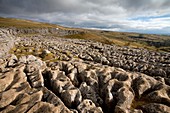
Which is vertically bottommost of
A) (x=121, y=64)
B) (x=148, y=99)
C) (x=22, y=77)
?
Answer: (x=121, y=64)

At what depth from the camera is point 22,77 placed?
3453 cm

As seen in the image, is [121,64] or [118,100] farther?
[121,64]

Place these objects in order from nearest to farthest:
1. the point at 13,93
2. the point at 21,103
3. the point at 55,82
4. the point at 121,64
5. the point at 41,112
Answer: the point at 41,112
the point at 21,103
the point at 13,93
the point at 55,82
the point at 121,64

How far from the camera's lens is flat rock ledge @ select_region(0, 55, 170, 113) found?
85.1 ft

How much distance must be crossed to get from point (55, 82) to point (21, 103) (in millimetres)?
9153

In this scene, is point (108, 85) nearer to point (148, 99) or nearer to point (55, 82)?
point (148, 99)

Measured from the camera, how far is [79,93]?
99.4 ft

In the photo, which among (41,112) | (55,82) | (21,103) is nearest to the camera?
(41,112)

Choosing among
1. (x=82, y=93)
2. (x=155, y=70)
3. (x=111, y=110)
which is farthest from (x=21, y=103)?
(x=155, y=70)

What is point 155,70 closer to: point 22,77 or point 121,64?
point 121,64

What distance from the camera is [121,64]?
7112 centimetres

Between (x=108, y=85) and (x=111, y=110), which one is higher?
(x=108, y=85)

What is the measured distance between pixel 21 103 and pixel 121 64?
5311 centimetres

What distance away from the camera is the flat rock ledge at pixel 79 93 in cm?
2595
